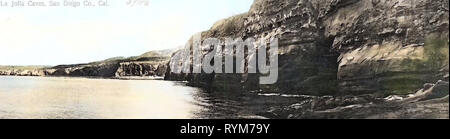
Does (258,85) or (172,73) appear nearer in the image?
(258,85)

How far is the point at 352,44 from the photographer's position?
42844 millimetres

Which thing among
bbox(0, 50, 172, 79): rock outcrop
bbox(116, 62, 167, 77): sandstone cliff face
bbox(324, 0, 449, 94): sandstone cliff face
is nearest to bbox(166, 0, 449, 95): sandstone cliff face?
bbox(324, 0, 449, 94): sandstone cliff face

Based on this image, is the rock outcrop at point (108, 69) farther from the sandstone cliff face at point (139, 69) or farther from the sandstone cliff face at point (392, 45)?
the sandstone cliff face at point (392, 45)

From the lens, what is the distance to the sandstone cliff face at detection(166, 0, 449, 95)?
109 feet

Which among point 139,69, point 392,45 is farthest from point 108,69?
point 392,45

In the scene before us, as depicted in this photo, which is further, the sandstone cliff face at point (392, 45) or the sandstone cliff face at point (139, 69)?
the sandstone cliff face at point (139, 69)

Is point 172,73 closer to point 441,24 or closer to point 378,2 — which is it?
point 378,2

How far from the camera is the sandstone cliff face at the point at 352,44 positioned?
109 ft

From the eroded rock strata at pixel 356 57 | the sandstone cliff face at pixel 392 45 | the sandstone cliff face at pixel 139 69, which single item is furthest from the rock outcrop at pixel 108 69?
the sandstone cliff face at pixel 392 45

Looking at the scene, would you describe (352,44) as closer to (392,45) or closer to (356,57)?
(356,57)

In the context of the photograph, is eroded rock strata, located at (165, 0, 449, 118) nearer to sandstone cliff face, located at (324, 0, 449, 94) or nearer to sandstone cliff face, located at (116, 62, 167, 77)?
sandstone cliff face, located at (324, 0, 449, 94)

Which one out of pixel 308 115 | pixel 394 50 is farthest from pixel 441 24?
pixel 308 115

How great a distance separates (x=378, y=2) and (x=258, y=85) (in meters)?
16.7

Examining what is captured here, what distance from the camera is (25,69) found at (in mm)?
152625
